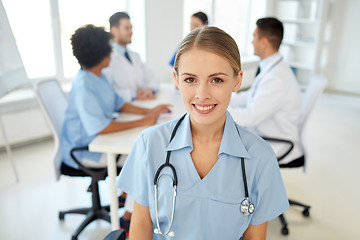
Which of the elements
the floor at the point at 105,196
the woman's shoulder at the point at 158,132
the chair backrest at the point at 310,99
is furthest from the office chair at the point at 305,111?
the woman's shoulder at the point at 158,132

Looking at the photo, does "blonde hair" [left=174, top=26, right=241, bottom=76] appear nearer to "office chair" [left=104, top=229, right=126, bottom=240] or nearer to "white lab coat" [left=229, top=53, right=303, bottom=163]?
"office chair" [left=104, top=229, right=126, bottom=240]

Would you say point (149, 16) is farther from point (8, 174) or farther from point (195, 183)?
point (195, 183)

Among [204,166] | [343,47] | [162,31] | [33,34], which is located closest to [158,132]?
[204,166]

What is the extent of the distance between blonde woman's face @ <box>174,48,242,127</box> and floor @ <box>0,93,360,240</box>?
1408mm

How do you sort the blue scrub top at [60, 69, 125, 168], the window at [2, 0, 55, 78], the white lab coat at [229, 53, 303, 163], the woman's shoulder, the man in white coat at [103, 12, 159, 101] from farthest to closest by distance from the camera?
the window at [2, 0, 55, 78]
the man in white coat at [103, 12, 159, 101]
the white lab coat at [229, 53, 303, 163]
the blue scrub top at [60, 69, 125, 168]
the woman's shoulder

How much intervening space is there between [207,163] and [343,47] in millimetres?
5562

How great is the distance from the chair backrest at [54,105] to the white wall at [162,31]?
2.39 metres

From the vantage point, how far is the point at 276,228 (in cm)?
225

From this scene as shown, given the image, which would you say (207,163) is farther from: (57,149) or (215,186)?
(57,149)

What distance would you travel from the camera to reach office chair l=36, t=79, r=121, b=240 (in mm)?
1917

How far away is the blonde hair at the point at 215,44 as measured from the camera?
98 cm

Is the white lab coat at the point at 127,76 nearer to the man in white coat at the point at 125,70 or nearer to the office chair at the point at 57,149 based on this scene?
the man in white coat at the point at 125,70

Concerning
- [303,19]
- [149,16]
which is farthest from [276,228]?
[303,19]

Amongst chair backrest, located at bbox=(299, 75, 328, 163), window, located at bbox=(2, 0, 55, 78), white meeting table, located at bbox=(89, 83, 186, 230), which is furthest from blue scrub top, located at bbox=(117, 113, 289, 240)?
window, located at bbox=(2, 0, 55, 78)
